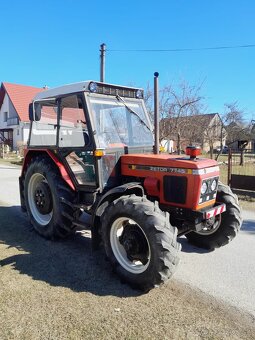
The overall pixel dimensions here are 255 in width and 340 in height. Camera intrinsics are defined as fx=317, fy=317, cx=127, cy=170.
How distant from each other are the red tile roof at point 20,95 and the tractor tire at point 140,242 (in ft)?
101

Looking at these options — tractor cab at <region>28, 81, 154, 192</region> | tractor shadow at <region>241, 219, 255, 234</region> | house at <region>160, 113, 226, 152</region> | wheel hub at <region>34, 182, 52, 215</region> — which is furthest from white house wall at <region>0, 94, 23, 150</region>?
tractor shadow at <region>241, 219, 255, 234</region>

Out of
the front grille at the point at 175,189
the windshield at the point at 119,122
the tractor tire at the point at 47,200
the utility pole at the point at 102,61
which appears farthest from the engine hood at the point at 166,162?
the utility pole at the point at 102,61

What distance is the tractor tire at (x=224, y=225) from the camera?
4.32 m

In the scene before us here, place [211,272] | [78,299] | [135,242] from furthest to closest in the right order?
[211,272] < [135,242] < [78,299]

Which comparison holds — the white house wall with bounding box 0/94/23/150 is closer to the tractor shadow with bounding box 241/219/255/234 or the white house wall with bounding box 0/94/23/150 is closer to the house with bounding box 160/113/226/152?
the house with bounding box 160/113/226/152

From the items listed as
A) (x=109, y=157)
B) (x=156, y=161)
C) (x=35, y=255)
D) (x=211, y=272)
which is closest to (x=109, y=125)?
(x=109, y=157)

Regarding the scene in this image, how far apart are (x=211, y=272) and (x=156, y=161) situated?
1.54m

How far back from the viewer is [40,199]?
5176 mm

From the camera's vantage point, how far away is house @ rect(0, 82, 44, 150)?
32344 millimetres

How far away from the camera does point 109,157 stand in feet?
14.1

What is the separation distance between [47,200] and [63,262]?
1.21 meters

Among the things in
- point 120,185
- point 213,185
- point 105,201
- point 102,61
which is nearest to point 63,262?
point 105,201

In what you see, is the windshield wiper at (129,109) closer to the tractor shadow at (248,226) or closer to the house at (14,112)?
the tractor shadow at (248,226)

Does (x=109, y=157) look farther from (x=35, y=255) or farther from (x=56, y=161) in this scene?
(x=35, y=255)
